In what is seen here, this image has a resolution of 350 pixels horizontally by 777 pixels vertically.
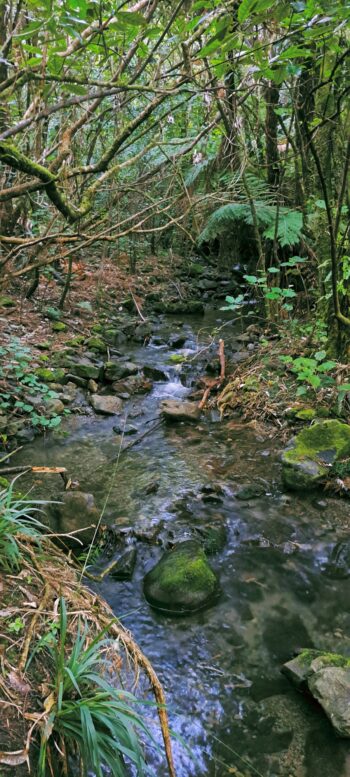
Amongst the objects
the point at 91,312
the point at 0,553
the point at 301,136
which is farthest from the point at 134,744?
the point at 91,312

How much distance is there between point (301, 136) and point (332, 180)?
2.44 ft

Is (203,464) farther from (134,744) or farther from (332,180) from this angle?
(332,180)

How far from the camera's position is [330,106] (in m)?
5.30

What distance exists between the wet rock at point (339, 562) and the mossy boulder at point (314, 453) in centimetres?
67

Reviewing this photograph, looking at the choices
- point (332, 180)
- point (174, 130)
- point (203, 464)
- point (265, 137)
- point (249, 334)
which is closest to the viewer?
point (203, 464)

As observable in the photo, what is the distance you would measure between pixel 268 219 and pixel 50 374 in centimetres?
376

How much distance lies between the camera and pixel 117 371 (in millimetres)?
6246

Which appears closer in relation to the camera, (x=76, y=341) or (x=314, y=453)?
(x=314, y=453)

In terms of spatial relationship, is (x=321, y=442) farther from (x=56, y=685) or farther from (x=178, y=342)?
(x=178, y=342)

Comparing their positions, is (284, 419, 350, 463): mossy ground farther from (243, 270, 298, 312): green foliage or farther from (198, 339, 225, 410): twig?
(243, 270, 298, 312): green foliage

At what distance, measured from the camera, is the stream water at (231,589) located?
7.39 feet

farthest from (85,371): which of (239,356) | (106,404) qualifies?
(239,356)

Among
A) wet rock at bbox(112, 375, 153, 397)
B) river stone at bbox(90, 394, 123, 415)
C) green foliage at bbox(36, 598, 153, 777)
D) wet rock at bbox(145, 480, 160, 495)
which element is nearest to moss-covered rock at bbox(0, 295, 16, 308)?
wet rock at bbox(112, 375, 153, 397)

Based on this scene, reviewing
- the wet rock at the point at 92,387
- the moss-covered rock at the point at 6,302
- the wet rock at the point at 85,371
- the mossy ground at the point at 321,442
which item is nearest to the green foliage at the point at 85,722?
the mossy ground at the point at 321,442
